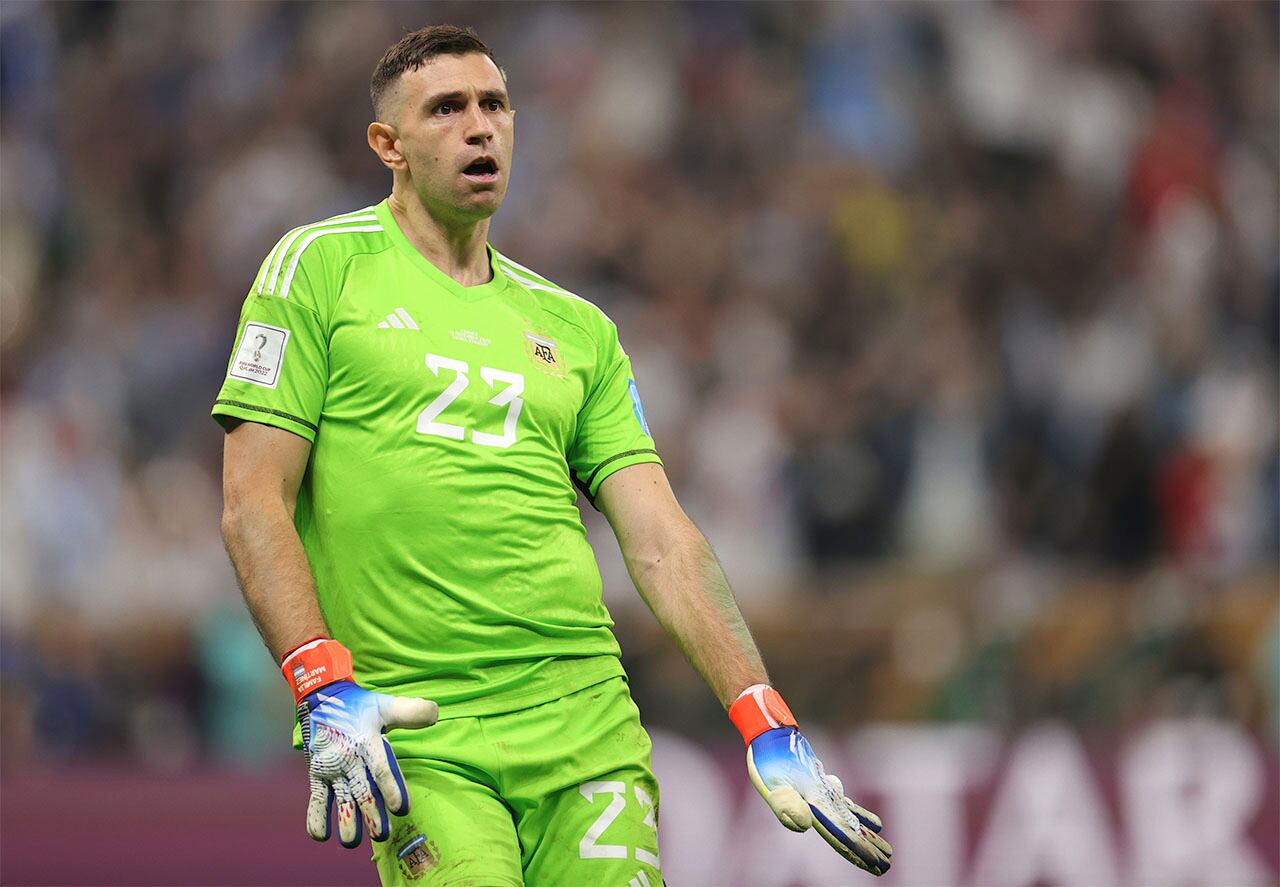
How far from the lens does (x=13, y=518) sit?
11.6 metres

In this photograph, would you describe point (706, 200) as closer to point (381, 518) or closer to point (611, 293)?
point (611, 293)

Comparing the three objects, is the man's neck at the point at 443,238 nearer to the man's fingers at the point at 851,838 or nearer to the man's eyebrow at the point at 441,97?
the man's eyebrow at the point at 441,97

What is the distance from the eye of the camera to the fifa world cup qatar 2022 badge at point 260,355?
500cm

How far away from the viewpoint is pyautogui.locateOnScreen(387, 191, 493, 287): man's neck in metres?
5.46

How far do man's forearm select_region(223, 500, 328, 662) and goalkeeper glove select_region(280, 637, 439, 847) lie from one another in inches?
3.8

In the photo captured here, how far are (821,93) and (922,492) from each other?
152 inches

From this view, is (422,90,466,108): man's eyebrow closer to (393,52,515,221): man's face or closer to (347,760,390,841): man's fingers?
(393,52,515,221): man's face

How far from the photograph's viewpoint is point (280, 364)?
5016 millimetres

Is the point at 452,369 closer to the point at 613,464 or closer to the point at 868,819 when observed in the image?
the point at 613,464

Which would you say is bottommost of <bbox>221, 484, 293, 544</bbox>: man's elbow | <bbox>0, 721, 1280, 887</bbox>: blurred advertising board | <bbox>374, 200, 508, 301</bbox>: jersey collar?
<bbox>0, 721, 1280, 887</bbox>: blurred advertising board

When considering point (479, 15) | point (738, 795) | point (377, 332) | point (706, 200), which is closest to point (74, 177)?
point (479, 15)

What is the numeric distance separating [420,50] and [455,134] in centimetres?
26

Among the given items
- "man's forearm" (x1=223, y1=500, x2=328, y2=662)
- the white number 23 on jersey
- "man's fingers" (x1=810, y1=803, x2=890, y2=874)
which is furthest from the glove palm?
"man's fingers" (x1=810, y1=803, x2=890, y2=874)

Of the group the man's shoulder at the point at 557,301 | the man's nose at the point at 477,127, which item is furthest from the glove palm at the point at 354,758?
the man's nose at the point at 477,127
